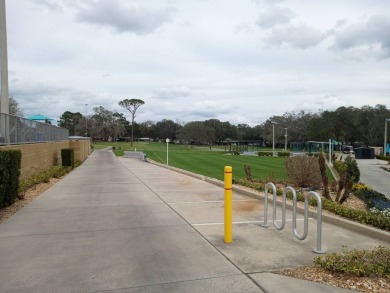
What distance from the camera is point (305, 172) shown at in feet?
50.5

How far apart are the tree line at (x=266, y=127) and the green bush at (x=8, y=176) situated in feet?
201

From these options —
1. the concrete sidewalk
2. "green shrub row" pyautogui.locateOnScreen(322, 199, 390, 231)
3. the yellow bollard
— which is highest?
the yellow bollard

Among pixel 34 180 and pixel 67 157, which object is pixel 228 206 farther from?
pixel 67 157

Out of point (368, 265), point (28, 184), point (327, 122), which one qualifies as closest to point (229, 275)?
point (368, 265)

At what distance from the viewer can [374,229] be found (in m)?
6.50

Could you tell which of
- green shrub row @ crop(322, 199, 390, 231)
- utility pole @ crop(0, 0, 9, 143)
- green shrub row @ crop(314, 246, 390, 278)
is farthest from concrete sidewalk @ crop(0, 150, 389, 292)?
utility pole @ crop(0, 0, 9, 143)

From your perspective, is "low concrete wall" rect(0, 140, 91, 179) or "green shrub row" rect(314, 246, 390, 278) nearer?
"green shrub row" rect(314, 246, 390, 278)

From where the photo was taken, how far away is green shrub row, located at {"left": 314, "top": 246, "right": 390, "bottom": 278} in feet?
14.6

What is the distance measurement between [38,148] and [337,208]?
13.0 m

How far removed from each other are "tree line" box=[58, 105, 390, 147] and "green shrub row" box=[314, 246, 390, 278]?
6401cm

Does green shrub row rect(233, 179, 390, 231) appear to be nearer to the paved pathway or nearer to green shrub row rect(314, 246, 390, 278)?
green shrub row rect(314, 246, 390, 278)

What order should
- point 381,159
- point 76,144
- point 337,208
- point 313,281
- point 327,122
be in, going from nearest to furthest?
point 313,281 → point 337,208 → point 76,144 → point 381,159 → point 327,122

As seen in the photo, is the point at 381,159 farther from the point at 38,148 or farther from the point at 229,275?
the point at 229,275

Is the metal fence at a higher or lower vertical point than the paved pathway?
higher
